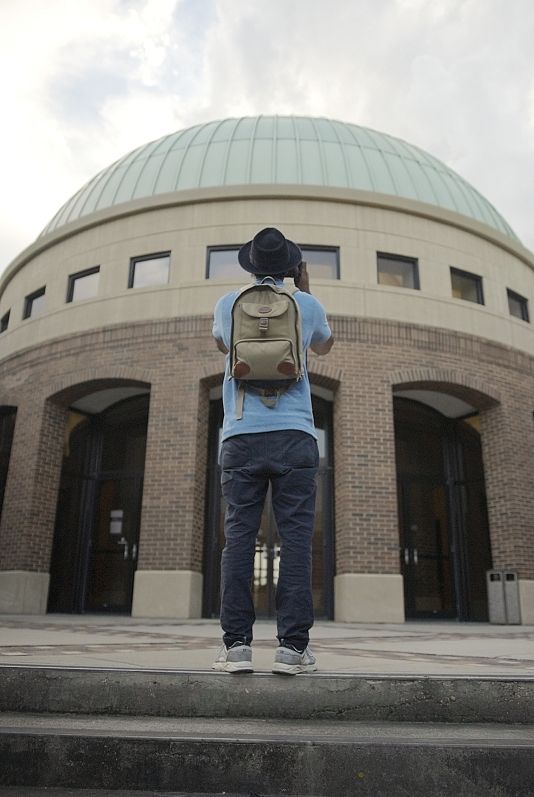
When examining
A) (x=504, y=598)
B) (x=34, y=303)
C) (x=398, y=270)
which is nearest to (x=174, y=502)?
(x=504, y=598)

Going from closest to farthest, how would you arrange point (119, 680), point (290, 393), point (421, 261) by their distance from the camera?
point (119, 680)
point (290, 393)
point (421, 261)

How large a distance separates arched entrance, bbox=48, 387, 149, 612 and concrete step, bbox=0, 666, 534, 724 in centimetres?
1149

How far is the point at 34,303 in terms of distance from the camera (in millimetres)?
15586

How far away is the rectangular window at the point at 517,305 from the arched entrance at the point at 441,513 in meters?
2.82

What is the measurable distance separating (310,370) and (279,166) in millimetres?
5474

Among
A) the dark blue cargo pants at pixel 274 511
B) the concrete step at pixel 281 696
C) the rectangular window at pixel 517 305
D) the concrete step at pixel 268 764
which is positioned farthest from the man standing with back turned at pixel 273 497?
the rectangular window at pixel 517 305

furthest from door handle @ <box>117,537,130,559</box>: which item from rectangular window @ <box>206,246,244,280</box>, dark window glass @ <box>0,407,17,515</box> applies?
rectangular window @ <box>206,246,244,280</box>

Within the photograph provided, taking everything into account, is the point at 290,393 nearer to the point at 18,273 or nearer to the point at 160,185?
the point at 160,185

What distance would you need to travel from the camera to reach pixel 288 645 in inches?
109

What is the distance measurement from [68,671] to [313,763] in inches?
43.6

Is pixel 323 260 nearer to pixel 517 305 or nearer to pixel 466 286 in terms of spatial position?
pixel 466 286

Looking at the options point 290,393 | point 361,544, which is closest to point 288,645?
point 290,393

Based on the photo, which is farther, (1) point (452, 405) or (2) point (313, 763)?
(1) point (452, 405)

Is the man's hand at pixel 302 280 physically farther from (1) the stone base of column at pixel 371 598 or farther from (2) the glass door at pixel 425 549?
(2) the glass door at pixel 425 549
